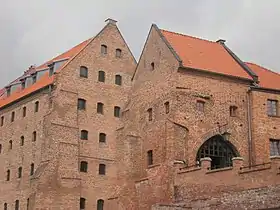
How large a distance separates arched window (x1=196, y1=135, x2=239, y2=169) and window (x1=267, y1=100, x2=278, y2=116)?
400 cm

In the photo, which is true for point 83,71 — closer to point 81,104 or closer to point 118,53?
point 81,104

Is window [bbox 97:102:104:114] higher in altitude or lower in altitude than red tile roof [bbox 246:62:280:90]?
lower

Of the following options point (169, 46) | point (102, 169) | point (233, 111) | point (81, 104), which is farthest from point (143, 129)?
point (81, 104)

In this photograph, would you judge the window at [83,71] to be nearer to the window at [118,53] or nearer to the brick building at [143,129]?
the brick building at [143,129]

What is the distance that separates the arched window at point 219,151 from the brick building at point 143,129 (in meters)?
0.08

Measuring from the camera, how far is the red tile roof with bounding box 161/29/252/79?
46906 mm

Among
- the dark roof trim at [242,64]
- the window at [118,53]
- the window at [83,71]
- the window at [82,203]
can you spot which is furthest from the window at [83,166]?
the dark roof trim at [242,64]

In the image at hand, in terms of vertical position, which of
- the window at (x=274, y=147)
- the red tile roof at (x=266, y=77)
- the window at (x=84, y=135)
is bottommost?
the window at (x=274, y=147)

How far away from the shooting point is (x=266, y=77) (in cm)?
4991

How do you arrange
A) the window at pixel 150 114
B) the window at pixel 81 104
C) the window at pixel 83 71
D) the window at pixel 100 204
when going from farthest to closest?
1. the window at pixel 83 71
2. the window at pixel 81 104
3. the window at pixel 100 204
4. the window at pixel 150 114

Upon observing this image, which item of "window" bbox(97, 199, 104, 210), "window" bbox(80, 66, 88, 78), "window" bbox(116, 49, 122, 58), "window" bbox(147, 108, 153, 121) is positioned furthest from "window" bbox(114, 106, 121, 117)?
"window" bbox(147, 108, 153, 121)

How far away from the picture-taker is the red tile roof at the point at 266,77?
47.8 m

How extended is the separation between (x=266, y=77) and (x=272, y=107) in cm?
415

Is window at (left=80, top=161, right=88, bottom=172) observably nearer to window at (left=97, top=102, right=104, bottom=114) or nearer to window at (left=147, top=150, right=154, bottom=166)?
window at (left=97, top=102, right=104, bottom=114)
